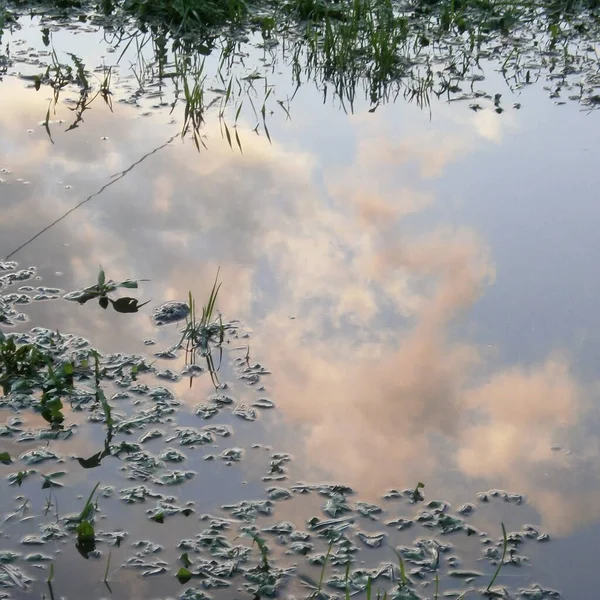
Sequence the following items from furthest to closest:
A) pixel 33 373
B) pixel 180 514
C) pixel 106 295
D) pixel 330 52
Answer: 1. pixel 330 52
2. pixel 106 295
3. pixel 33 373
4. pixel 180 514

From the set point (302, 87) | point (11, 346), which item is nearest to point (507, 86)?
point (302, 87)

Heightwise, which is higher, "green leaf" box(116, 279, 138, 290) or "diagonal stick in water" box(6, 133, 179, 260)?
"diagonal stick in water" box(6, 133, 179, 260)

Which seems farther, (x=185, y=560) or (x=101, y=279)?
(x=101, y=279)

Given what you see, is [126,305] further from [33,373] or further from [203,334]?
[33,373]

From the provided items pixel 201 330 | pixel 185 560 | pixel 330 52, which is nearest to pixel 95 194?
pixel 201 330

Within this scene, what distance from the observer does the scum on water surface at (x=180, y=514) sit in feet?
8.07

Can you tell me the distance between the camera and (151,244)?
4.13 m

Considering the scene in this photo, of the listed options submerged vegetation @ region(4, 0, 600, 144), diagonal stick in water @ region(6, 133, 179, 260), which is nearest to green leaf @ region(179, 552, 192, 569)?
diagonal stick in water @ region(6, 133, 179, 260)

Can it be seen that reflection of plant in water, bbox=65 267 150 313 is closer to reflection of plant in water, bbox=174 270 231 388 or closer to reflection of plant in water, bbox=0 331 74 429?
reflection of plant in water, bbox=174 270 231 388

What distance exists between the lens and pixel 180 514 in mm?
2678

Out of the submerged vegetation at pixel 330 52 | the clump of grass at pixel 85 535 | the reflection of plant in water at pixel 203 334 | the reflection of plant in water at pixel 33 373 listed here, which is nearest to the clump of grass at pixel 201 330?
the reflection of plant in water at pixel 203 334

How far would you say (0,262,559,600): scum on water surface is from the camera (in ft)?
8.07

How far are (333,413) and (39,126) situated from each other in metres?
2.98

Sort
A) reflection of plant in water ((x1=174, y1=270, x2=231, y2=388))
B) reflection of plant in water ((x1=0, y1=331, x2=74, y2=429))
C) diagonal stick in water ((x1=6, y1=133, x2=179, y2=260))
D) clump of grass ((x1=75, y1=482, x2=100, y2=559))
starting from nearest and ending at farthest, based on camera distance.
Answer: clump of grass ((x1=75, y1=482, x2=100, y2=559)) < reflection of plant in water ((x1=0, y1=331, x2=74, y2=429)) < reflection of plant in water ((x1=174, y1=270, x2=231, y2=388)) < diagonal stick in water ((x1=6, y1=133, x2=179, y2=260))
